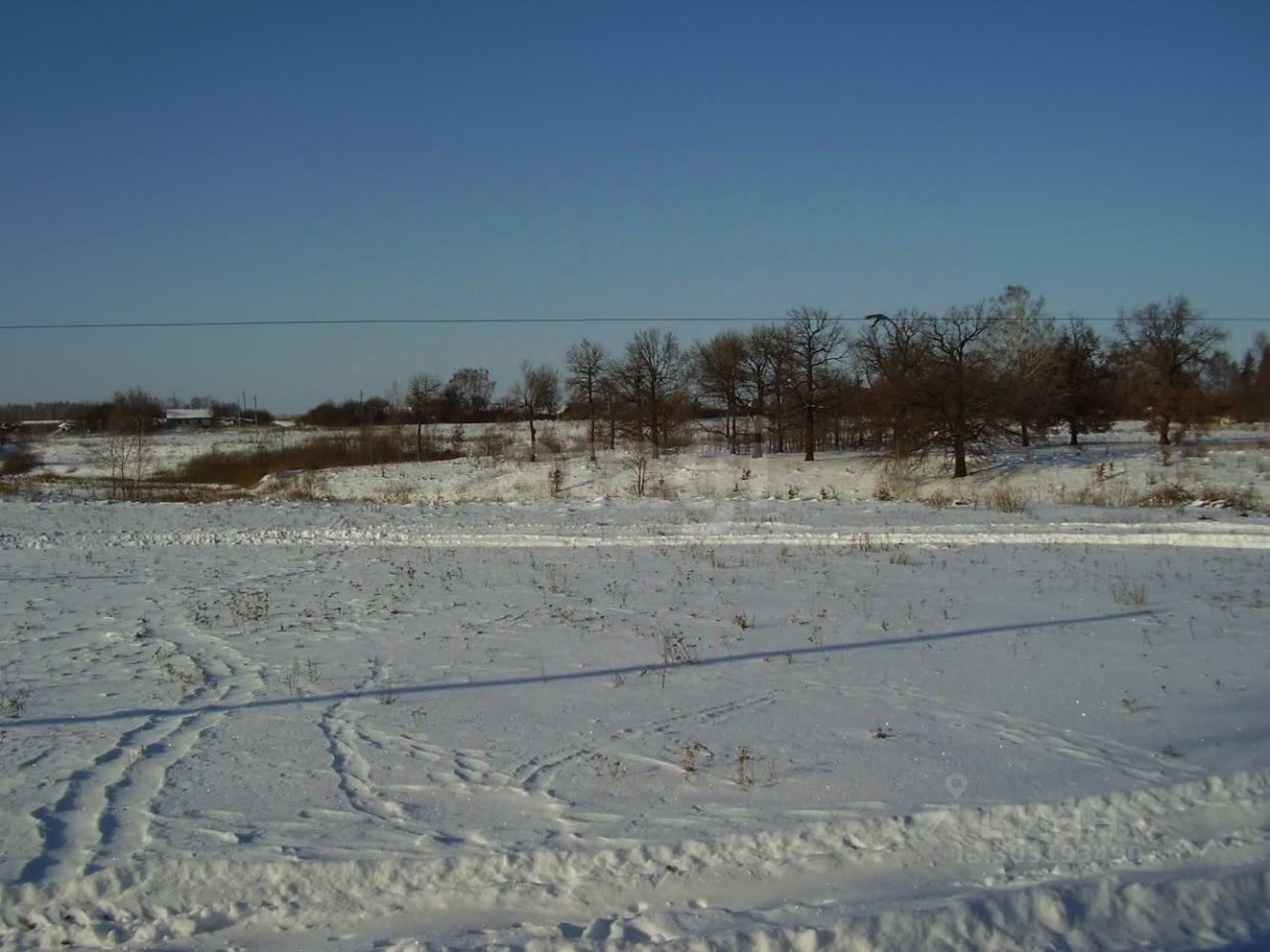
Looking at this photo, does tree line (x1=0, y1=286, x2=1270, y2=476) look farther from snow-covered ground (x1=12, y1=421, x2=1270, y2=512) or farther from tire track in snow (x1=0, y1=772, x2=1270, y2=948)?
tire track in snow (x1=0, y1=772, x2=1270, y2=948)

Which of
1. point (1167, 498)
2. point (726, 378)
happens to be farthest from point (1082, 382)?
point (1167, 498)

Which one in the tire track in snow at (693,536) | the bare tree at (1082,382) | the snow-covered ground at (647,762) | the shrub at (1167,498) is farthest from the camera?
the bare tree at (1082,382)

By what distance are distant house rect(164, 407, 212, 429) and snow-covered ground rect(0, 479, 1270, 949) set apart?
126 meters

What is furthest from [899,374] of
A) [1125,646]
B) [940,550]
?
[1125,646]

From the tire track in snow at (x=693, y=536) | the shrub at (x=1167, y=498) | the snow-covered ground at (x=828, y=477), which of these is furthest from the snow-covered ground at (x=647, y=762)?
the snow-covered ground at (x=828, y=477)

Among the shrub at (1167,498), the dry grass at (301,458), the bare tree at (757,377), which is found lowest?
the shrub at (1167,498)

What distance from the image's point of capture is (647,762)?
7.47 meters

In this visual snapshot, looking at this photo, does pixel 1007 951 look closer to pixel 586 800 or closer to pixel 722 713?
pixel 586 800

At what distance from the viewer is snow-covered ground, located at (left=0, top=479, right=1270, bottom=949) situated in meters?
5.31

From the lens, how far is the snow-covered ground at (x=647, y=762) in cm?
531

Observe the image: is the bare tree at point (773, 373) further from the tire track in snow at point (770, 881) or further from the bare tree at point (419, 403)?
the tire track in snow at point (770, 881)

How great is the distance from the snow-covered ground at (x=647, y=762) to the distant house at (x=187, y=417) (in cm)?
12614

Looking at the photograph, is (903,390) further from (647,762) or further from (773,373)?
(647,762)

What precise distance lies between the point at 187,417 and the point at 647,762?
149 m
